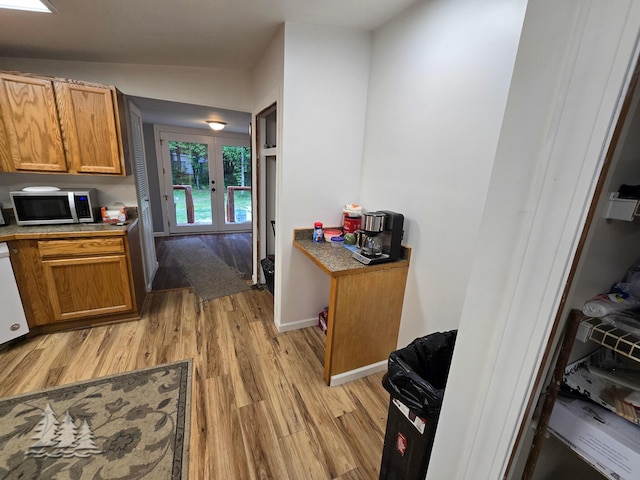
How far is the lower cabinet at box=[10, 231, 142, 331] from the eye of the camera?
2.12m

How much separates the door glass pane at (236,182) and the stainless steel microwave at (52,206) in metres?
3.47

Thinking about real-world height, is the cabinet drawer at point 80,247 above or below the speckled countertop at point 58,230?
below

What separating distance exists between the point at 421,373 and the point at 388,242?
852 millimetres

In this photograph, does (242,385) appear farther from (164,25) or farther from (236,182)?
(236,182)

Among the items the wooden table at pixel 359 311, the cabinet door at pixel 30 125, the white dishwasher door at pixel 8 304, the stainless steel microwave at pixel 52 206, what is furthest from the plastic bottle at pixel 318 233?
the white dishwasher door at pixel 8 304

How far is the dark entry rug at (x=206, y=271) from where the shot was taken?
130 inches

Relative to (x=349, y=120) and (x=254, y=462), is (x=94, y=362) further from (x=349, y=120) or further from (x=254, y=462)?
(x=349, y=120)

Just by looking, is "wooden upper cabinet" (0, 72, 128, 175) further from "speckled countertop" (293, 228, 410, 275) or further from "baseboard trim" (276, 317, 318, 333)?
"baseboard trim" (276, 317, 318, 333)

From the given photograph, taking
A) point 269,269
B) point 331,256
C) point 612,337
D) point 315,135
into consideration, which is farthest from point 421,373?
point 269,269

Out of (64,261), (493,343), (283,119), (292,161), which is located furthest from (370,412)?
(64,261)

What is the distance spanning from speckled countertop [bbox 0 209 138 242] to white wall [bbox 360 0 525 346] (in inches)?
90.3

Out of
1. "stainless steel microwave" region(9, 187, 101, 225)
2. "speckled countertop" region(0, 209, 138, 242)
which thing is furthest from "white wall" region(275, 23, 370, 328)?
"stainless steel microwave" region(9, 187, 101, 225)

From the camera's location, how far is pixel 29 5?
60.6 inches

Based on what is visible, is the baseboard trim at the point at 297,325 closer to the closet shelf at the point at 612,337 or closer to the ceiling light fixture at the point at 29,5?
the closet shelf at the point at 612,337
